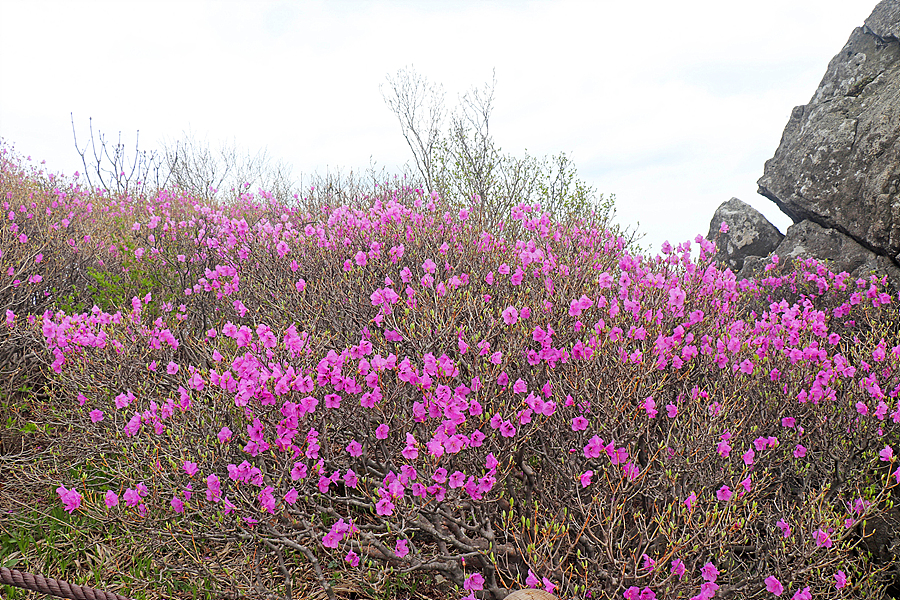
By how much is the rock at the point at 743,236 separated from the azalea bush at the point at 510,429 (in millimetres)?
2962

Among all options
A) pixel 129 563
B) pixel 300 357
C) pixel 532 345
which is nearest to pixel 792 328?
pixel 532 345

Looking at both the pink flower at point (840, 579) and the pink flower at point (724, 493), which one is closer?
the pink flower at point (840, 579)

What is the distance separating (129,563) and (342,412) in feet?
6.93

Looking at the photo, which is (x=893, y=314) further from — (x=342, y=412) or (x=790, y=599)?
(x=342, y=412)

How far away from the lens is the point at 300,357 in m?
2.86

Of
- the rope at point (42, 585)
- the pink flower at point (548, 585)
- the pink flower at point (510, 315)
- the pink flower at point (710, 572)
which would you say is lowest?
the pink flower at point (710, 572)

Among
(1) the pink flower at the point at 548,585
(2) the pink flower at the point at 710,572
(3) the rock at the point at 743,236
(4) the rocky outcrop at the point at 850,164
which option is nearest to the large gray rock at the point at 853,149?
(4) the rocky outcrop at the point at 850,164

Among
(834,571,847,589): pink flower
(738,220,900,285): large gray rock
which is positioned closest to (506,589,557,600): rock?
(834,571,847,589): pink flower

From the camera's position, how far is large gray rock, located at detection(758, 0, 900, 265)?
545 centimetres

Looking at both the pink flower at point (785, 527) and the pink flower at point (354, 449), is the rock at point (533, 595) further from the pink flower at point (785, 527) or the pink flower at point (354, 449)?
the pink flower at point (785, 527)

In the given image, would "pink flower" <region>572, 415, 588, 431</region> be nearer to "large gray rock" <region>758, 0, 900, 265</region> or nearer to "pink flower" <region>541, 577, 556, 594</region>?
"pink flower" <region>541, 577, 556, 594</region>

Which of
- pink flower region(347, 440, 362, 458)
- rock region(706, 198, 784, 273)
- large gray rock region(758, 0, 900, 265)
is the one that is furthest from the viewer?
rock region(706, 198, 784, 273)

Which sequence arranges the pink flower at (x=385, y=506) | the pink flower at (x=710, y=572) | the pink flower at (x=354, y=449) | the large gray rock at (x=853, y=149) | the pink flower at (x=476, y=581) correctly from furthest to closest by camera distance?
the large gray rock at (x=853, y=149), the pink flower at (x=354, y=449), the pink flower at (x=476, y=581), the pink flower at (x=385, y=506), the pink flower at (x=710, y=572)

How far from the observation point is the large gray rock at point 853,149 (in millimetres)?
5449
